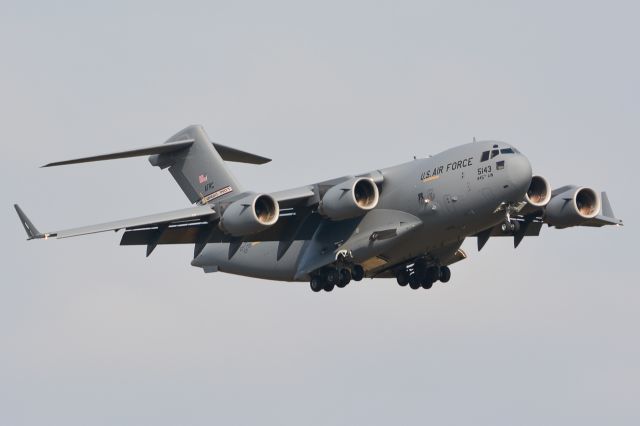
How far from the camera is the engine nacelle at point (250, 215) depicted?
28656 millimetres

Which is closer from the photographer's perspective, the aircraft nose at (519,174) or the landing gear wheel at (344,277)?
the aircraft nose at (519,174)

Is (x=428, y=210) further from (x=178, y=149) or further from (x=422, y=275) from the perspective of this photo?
(x=178, y=149)

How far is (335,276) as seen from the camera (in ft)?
101

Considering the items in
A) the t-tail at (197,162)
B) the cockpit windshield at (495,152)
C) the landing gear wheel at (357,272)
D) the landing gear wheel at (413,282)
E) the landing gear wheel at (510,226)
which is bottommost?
the landing gear wheel at (413,282)

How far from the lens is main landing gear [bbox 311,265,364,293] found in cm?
3062

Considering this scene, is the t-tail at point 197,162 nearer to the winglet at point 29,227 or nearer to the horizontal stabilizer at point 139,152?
the horizontal stabilizer at point 139,152

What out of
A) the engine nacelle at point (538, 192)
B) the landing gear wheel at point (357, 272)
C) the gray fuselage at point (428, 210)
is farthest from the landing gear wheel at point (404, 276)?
the engine nacelle at point (538, 192)

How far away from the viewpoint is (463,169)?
29.2 m

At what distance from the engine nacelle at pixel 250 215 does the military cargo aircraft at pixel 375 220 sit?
19 millimetres

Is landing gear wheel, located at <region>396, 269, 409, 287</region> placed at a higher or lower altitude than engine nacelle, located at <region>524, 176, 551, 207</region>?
lower

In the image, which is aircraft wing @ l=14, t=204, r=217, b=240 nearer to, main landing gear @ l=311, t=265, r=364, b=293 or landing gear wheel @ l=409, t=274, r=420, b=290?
main landing gear @ l=311, t=265, r=364, b=293

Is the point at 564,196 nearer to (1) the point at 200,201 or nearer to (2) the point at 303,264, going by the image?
(2) the point at 303,264

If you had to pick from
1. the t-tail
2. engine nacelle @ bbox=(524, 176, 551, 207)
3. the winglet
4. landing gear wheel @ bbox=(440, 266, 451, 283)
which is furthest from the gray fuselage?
the winglet

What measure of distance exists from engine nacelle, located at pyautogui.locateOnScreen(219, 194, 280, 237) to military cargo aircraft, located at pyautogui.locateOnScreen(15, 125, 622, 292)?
0.7 inches
